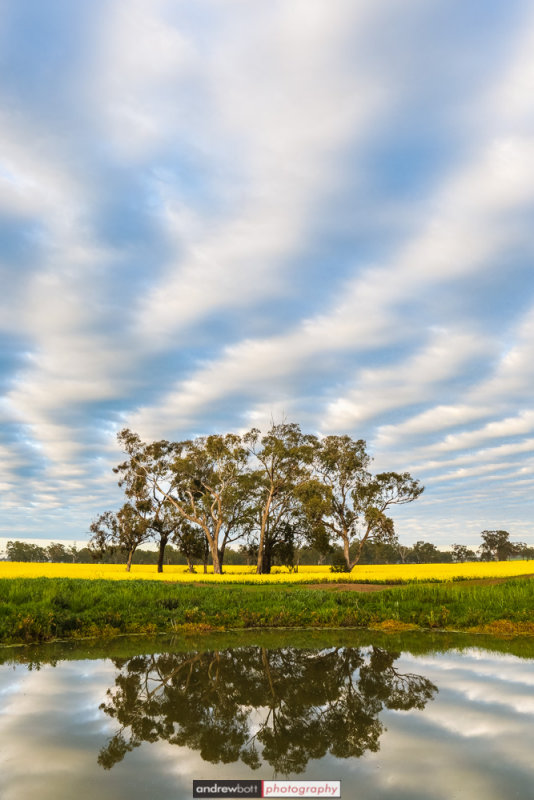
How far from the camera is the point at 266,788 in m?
5.11

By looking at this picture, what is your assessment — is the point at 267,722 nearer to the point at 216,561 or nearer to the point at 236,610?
the point at 236,610

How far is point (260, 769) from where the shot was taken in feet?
18.1

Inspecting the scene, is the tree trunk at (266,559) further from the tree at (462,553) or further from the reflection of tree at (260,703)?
the tree at (462,553)

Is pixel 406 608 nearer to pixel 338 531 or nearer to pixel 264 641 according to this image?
pixel 264 641

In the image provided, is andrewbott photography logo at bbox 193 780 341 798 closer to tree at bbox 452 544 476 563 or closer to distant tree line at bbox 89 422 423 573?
distant tree line at bbox 89 422 423 573

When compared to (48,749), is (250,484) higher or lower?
higher

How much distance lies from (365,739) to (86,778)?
131 inches

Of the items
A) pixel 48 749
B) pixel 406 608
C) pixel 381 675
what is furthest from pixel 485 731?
pixel 406 608

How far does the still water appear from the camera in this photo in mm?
5301

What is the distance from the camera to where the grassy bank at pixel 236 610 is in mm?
15234

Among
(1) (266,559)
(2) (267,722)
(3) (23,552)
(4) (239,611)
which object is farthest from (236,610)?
(3) (23,552)

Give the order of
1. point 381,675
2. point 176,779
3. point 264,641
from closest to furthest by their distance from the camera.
Result: point 176,779 → point 381,675 → point 264,641

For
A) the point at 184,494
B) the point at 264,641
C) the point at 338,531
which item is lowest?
the point at 264,641

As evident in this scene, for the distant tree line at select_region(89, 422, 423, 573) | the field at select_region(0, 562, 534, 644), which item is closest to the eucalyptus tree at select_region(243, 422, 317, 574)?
the distant tree line at select_region(89, 422, 423, 573)
